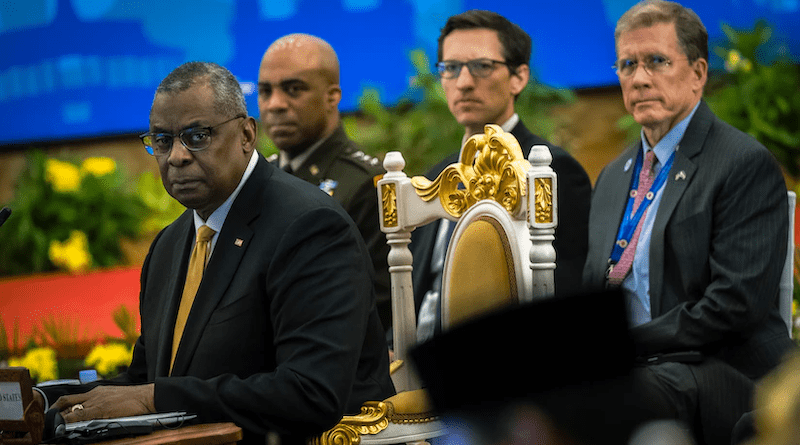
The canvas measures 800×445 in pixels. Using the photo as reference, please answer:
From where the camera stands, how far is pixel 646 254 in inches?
87.0

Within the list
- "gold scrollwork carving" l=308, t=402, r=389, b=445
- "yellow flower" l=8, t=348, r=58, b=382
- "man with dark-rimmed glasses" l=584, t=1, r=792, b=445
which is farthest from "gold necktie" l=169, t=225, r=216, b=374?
"yellow flower" l=8, t=348, r=58, b=382

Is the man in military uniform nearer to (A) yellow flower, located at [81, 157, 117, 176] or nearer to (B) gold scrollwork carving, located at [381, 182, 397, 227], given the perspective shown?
(B) gold scrollwork carving, located at [381, 182, 397, 227]

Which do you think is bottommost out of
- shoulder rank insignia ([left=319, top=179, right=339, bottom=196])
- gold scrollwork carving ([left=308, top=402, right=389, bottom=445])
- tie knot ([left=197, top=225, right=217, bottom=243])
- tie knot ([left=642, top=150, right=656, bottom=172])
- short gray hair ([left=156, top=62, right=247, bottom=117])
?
gold scrollwork carving ([left=308, top=402, right=389, bottom=445])

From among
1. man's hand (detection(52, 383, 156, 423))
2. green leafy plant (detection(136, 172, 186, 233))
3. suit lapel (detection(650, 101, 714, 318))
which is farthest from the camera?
green leafy plant (detection(136, 172, 186, 233))

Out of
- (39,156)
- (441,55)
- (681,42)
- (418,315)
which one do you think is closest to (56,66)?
(39,156)

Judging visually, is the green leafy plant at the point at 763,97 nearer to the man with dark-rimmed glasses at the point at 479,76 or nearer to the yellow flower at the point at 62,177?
the man with dark-rimmed glasses at the point at 479,76

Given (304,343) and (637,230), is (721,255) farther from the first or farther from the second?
(304,343)

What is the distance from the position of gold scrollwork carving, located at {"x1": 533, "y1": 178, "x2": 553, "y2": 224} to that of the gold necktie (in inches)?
26.0

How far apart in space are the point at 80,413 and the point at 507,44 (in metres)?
1.75

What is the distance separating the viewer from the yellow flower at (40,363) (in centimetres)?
348

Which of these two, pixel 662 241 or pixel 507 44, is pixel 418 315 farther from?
pixel 507 44

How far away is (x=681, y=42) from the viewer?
7.65ft

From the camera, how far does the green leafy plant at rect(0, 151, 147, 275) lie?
16.7 ft

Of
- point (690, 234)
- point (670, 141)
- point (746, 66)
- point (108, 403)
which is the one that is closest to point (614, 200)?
point (670, 141)
